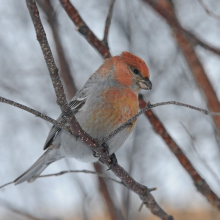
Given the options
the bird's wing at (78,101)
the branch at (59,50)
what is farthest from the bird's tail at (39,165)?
the branch at (59,50)

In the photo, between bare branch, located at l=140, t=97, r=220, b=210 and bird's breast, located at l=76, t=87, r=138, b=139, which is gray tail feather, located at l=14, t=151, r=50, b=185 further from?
bare branch, located at l=140, t=97, r=220, b=210

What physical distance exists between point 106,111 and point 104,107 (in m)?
0.05

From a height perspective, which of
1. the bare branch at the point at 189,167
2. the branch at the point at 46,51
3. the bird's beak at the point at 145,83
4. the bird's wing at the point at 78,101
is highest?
the bird's beak at the point at 145,83

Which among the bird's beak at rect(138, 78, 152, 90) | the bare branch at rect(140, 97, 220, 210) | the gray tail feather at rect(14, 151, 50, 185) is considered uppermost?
the bird's beak at rect(138, 78, 152, 90)

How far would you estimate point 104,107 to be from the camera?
144 inches

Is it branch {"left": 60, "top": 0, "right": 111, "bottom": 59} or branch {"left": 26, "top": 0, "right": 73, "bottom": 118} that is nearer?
branch {"left": 26, "top": 0, "right": 73, "bottom": 118}

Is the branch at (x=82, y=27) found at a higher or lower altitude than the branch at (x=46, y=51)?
higher

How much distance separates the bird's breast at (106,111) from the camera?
11.9ft

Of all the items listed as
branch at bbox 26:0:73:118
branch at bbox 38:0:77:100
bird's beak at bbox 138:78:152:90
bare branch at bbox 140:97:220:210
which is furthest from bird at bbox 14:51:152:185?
branch at bbox 26:0:73:118

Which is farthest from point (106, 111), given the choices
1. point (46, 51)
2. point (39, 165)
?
point (46, 51)

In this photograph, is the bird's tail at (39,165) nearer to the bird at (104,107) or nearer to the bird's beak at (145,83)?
the bird at (104,107)

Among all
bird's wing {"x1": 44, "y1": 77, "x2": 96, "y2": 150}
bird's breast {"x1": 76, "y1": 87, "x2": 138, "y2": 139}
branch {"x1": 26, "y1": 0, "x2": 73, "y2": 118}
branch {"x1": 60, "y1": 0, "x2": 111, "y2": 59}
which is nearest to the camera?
branch {"x1": 26, "y1": 0, "x2": 73, "y2": 118}

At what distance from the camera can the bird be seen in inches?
143

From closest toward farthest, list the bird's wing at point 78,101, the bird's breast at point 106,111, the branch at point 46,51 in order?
the branch at point 46,51 < the bird's breast at point 106,111 < the bird's wing at point 78,101
